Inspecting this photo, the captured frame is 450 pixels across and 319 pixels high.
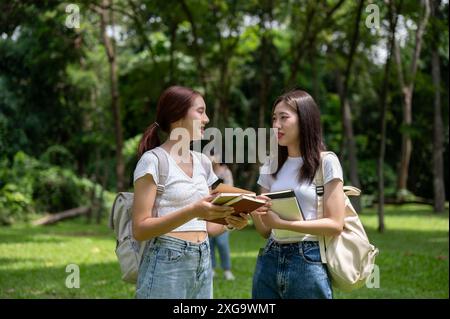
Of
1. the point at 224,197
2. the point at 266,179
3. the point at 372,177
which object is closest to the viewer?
the point at 224,197

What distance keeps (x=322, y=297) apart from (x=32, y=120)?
21.1 meters

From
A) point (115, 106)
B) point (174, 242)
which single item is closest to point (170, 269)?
point (174, 242)

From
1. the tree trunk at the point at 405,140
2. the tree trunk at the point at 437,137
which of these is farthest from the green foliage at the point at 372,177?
the tree trunk at the point at 437,137

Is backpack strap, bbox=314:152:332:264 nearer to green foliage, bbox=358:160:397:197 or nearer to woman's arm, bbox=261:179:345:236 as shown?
woman's arm, bbox=261:179:345:236

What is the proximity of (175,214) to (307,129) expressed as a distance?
77 centimetres

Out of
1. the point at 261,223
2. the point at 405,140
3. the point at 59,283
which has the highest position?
the point at 405,140

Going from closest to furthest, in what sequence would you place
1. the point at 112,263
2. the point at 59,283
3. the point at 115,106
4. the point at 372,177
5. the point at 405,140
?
the point at 59,283, the point at 112,263, the point at 115,106, the point at 405,140, the point at 372,177

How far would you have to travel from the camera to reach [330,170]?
124 inches

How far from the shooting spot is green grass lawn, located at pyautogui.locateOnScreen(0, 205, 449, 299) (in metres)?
8.38

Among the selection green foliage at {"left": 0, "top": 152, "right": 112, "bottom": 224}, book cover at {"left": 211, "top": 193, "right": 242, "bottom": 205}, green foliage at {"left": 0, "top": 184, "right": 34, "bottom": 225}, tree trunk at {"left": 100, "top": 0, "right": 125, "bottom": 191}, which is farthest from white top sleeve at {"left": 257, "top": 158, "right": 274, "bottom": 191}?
green foliage at {"left": 0, "top": 152, "right": 112, "bottom": 224}

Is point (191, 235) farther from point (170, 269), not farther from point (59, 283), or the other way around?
point (59, 283)

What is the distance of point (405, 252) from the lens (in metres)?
13.0
